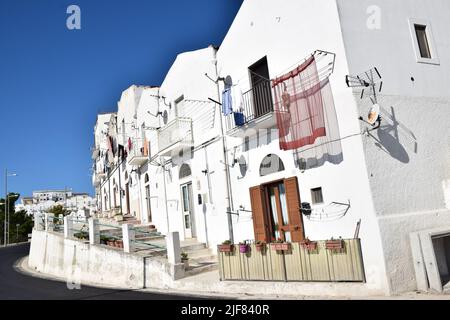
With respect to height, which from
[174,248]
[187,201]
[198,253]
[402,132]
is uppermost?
[402,132]

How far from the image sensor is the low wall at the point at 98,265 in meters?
11.5

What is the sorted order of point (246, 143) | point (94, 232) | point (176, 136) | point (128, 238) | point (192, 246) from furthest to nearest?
1. point (176, 136)
2. point (94, 232)
3. point (192, 246)
4. point (128, 238)
5. point (246, 143)

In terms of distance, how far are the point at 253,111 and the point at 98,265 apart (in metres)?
7.91

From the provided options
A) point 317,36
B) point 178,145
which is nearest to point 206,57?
point 178,145

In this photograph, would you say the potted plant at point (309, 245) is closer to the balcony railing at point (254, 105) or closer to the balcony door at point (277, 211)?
the balcony door at point (277, 211)

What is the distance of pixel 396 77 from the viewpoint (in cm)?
941

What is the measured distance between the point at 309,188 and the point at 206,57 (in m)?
7.00

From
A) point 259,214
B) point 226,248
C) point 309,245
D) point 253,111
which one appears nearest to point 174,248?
point 226,248

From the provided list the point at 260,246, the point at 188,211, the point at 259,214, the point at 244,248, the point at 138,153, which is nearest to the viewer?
the point at 260,246

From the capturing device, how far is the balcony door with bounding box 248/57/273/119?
36.9 ft

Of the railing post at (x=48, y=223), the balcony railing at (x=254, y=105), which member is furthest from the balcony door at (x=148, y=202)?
the balcony railing at (x=254, y=105)

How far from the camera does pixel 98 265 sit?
45.4 feet

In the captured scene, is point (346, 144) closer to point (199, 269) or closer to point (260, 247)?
point (260, 247)

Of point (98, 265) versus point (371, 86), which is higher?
point (371, 86)
